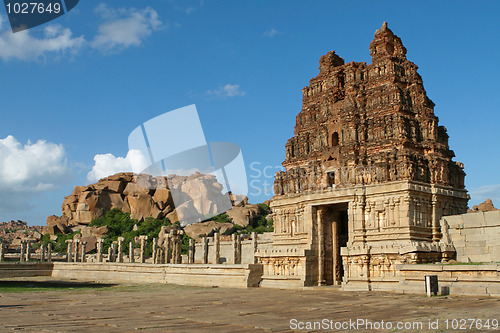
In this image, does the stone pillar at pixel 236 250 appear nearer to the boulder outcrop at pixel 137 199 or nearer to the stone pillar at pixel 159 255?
the stone pillar at pixel 159 255

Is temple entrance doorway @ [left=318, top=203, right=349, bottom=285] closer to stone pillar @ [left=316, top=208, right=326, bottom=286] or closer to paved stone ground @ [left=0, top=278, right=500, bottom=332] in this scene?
stone pillar @ [left=316, top=208, right=326, bottom=286]

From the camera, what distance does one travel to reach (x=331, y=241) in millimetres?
26609

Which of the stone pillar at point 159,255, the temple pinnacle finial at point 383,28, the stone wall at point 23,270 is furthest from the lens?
the stone pillar at point 159,255

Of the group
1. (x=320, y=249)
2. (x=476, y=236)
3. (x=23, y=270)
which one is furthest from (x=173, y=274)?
(x=23, y=270)

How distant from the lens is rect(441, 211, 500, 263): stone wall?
71.1 ft

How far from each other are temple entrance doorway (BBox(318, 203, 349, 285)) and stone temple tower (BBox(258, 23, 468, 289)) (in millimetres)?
56

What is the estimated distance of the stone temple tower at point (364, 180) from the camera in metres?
23.5

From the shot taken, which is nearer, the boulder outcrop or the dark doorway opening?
the dark doorway opening

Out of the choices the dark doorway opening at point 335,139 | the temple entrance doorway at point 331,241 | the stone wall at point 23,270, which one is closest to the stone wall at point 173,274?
the stone wall at point 23,270

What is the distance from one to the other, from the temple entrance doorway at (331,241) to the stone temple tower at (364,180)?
0.06 meters

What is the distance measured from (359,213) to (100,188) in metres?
55.3

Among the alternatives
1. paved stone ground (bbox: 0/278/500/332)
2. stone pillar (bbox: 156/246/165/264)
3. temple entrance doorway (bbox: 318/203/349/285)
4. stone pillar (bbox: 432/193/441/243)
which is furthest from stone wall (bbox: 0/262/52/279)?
stone pillar (bbox: 432/193/441/243)

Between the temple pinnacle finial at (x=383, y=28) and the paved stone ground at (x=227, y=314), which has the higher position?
the temple pinnacle finial at (x=383, y=28)

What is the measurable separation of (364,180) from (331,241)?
3934 millimetres
